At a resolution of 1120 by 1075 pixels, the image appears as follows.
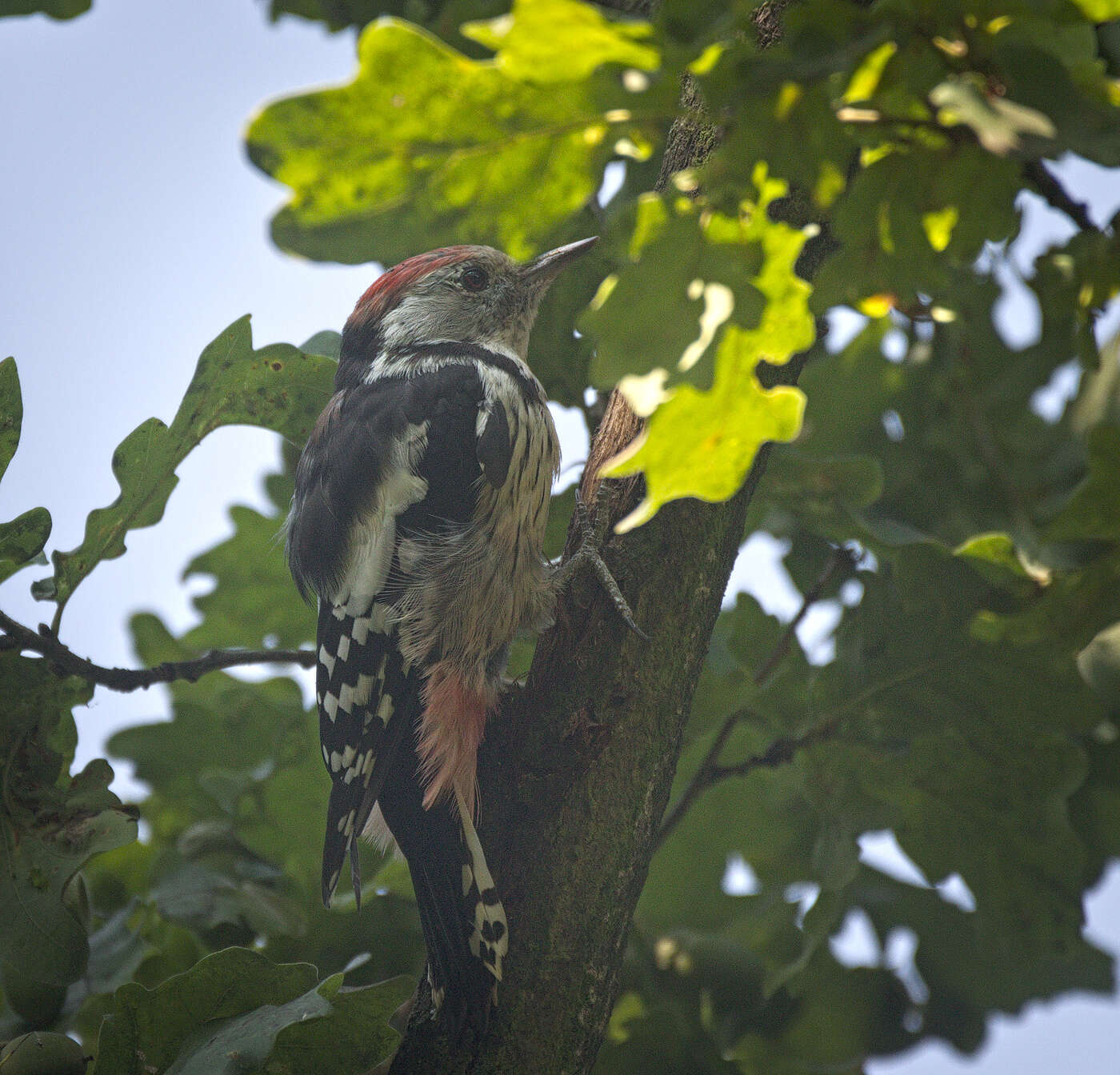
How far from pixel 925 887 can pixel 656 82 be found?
2191 millimetres

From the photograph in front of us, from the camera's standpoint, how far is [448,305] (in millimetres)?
3342

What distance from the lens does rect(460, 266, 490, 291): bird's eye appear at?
10.9ft

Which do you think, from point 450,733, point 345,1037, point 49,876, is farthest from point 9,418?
point 345,1037

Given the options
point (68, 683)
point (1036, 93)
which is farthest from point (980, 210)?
point (68, 683)

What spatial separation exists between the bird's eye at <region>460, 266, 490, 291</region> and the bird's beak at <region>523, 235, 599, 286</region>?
0.50 ft

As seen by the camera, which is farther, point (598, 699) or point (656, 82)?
point (598, 699)

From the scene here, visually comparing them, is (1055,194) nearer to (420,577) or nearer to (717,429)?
(717,429)

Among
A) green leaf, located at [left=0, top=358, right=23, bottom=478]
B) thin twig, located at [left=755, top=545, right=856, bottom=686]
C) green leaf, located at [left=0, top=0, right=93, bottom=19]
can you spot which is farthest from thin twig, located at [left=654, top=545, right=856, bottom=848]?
green leaf, located at [left=0, top=0, right=93, bottom=19]

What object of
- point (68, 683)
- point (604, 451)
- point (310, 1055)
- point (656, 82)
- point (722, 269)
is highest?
point (656, 82)

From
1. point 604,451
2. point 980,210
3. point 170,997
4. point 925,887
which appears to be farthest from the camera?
point 925,887

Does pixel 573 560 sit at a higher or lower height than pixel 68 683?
higher

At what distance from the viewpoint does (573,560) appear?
2.09 meters

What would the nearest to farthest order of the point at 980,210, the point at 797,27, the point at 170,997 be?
1. the point at 797,27
2. the point at 980,210
3. the point at 170,997

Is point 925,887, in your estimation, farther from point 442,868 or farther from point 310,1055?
point 310,1055
